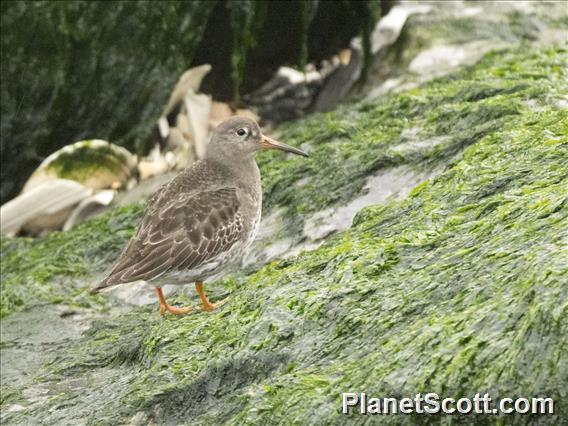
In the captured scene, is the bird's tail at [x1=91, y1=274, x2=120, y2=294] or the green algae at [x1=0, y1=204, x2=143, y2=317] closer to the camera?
the bird's tail at [x1=91, y1=274, x2=120, y2=294]

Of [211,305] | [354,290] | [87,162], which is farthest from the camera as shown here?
[87,162]

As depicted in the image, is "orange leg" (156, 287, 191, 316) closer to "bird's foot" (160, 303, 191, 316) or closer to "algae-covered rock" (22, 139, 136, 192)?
"bird's foot" (160, 303, 191, 316)

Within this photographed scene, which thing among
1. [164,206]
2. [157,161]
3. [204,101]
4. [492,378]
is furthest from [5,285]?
[492,378]

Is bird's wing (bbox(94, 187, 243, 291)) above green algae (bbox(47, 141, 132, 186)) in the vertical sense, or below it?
above

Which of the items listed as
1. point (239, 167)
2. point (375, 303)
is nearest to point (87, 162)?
point (239, 167)

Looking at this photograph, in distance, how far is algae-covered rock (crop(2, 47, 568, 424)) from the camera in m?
4.10

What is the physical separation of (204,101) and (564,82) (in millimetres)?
3863

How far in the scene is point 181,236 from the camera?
256 inches

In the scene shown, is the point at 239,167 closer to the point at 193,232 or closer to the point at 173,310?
the point at 193,232

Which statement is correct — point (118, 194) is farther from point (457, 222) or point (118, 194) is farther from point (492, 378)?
point (492, 378)

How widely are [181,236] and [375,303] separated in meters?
1.97

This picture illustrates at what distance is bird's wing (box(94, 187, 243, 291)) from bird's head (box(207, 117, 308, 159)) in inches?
21.4

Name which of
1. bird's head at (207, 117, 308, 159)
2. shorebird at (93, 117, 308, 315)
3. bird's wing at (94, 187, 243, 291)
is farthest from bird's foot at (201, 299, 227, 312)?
bird's head at (207, 117, 308, 159)

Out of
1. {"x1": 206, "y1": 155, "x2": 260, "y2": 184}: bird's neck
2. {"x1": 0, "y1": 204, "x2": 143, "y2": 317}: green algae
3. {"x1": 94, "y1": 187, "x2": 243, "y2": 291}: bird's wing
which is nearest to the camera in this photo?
{"x1": 94, "y1": 187, "x2": 243, "y2": 291}: bird's wing
